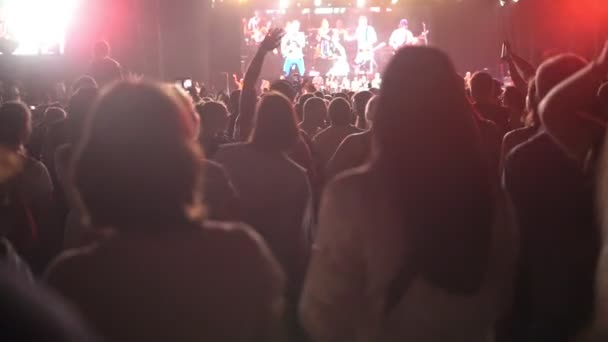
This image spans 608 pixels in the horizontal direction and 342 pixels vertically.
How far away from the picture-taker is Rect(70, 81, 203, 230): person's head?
178 cm

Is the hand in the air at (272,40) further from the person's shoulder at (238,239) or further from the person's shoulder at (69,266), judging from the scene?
the person's shoulder at (69,266)

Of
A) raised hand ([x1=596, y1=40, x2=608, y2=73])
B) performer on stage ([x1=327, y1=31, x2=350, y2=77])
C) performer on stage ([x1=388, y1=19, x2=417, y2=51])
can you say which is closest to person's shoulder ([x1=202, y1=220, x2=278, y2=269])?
raised hand ([x1=596, y1=40, x2=608, y2=73])

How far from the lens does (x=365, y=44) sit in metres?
24.6

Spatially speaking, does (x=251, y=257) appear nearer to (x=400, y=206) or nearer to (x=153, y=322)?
(x=153, y=322)

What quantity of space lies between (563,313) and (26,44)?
→ 18.5m

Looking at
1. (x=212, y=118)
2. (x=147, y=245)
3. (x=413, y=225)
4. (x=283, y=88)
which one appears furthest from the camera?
(x=283, y=88)

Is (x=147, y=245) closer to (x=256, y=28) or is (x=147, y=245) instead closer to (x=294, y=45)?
(x=294, y=45)

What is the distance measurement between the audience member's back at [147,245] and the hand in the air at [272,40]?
127 inches

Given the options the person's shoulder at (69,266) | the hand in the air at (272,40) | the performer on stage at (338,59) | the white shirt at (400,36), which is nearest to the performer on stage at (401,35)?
the white shirt at (400,36)

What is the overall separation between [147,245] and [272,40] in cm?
348

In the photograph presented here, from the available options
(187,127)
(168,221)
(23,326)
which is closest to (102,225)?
(168,221)

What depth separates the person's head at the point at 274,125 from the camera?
3656 millimetres

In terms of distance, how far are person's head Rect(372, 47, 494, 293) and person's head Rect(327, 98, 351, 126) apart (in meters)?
3.49

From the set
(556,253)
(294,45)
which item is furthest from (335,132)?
(294,45)
